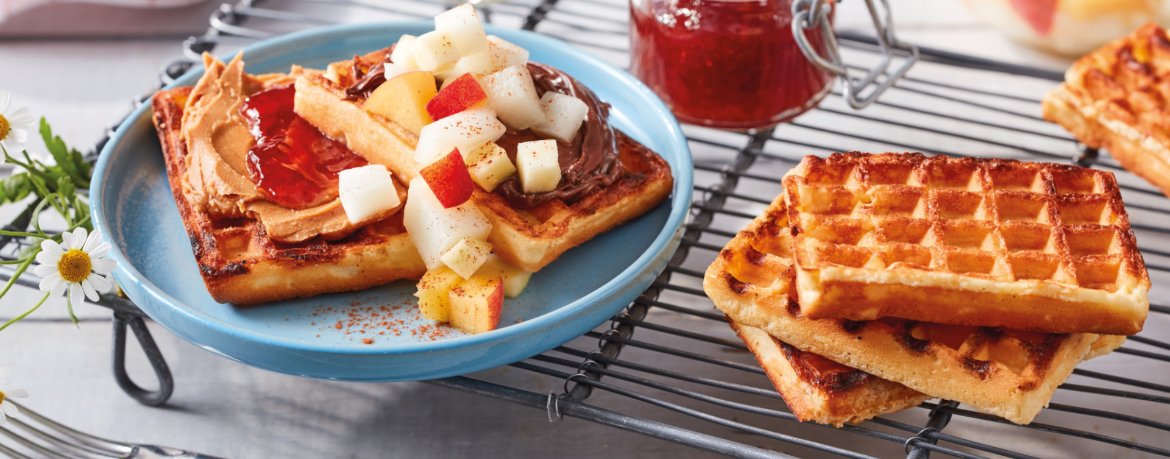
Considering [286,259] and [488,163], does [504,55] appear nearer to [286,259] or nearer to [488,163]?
[488,163]

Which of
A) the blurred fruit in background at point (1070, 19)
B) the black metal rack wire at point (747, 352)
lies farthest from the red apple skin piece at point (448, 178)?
the blurred fruit in background at point (1070, 19)

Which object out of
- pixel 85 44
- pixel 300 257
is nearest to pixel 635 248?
pixel 300 257

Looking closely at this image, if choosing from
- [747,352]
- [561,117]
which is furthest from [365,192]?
[747,352]

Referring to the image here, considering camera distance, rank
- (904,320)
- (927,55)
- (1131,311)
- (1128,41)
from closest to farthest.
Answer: (1131,311) → (904,320) → (1128,41) → (927,55)

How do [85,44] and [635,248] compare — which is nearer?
[635,248]

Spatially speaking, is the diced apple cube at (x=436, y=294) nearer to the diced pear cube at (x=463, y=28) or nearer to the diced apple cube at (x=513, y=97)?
the diced apple cube at (x=513, y=97)

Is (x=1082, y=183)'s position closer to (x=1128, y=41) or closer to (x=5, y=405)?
(x=1128, y=41)

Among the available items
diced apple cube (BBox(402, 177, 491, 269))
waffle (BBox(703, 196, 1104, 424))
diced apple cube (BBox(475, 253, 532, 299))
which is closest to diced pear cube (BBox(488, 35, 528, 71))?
diced apple cube (BBox(402, 177, 491, 269))
